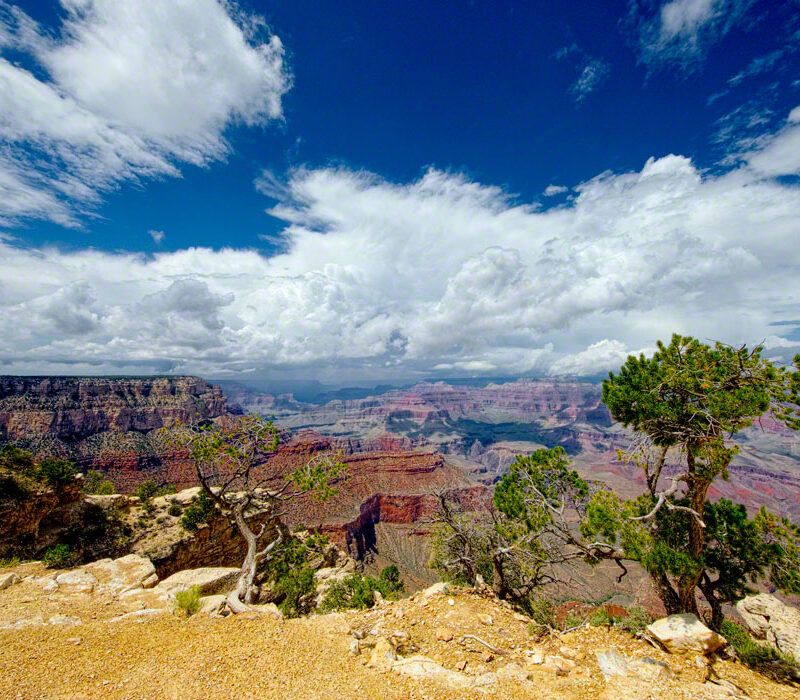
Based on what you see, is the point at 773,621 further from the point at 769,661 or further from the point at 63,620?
the point at 63,620

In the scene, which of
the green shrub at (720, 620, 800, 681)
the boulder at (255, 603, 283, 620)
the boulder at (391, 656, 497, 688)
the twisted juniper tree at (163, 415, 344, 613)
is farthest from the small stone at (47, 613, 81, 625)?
the green shrub at (720, 620, 800, 681)

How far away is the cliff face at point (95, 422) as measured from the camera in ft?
348

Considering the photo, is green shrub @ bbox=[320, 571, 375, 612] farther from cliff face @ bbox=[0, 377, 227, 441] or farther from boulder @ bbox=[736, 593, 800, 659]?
cliff face @ bbox=[0, 377, 227, 441]

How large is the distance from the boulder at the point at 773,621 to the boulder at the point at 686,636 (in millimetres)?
5229

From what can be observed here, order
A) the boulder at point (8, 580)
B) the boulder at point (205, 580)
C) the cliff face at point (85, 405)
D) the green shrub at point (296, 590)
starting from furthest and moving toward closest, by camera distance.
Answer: the cliff face at point (85, 405), the green shrub at point (296, 590), the boulder at point (205, 580), the boulder at point (8, 580)

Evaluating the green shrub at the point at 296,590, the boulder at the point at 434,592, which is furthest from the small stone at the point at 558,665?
the green shrub at the point at 296,590

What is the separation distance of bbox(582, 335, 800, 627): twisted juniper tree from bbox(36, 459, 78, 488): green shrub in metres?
36.7

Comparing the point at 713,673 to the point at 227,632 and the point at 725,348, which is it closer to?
the point at 725,348

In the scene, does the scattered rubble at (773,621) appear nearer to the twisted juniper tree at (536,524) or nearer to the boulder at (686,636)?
the boulder at (686,636)

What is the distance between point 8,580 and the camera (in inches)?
638

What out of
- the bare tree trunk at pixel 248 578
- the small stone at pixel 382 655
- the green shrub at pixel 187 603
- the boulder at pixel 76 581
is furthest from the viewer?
the boulder at pixel 76 581

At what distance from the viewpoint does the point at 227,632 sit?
397 inches

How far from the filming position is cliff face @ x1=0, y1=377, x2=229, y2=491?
106062 mm

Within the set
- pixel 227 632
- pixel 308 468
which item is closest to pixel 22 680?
pixel 227 632
